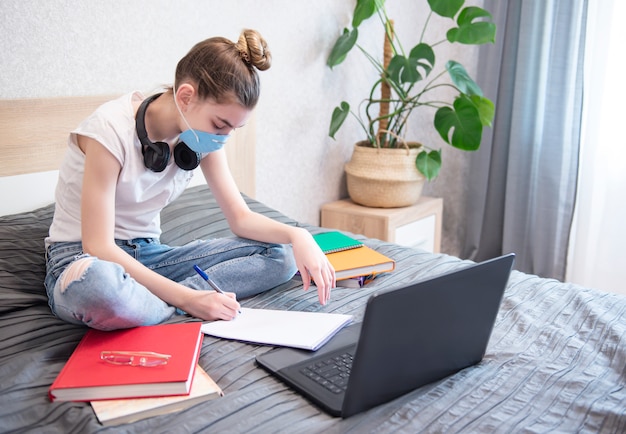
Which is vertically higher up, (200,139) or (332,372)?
(200,139)

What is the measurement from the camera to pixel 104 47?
1771 millimetres

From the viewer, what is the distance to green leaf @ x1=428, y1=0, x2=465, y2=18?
225 cm

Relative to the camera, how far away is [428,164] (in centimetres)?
237

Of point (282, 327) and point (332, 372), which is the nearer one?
point (332, 372)

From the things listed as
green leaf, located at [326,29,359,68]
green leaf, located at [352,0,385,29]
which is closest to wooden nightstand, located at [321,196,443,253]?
green leaf, located at [326,29,359,68]

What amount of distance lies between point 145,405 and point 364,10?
5.76 ft

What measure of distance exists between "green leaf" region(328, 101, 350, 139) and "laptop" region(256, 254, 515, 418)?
1.34 metres

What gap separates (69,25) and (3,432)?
113 cm

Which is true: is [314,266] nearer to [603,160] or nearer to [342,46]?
[342,46]

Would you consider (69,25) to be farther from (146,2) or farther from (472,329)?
(472,329)

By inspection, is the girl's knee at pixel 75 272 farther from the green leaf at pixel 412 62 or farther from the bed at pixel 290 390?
the green leaf at pixel 412 62

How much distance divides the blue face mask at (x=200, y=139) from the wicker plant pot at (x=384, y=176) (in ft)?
3.68

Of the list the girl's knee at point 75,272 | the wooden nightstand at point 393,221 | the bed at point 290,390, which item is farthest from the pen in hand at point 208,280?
the wooden nightstand at point 393,221

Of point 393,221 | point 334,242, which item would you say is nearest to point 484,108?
point 393,221
